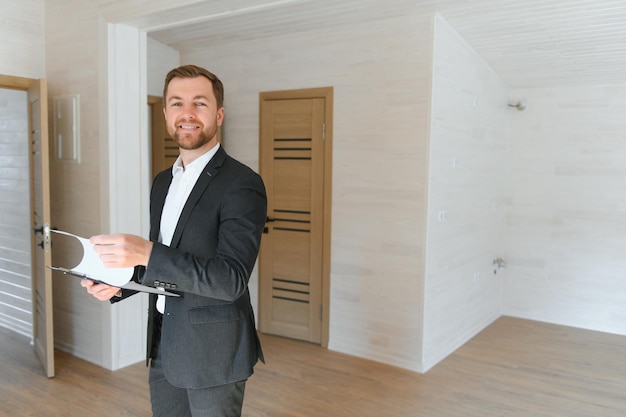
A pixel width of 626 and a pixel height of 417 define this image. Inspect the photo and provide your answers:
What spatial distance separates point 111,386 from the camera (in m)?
3.71

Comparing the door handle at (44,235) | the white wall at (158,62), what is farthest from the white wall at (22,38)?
the door handle at (44,235)

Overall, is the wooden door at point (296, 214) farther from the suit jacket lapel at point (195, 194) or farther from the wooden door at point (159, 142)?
the suit jacket lapel at point (195, 194)

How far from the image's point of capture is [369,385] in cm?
387

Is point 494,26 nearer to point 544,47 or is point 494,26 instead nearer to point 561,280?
point 544,47

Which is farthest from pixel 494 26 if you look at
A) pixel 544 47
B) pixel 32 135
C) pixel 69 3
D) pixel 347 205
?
pixel 32 135

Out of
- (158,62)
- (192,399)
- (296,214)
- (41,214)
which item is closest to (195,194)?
(192,399)

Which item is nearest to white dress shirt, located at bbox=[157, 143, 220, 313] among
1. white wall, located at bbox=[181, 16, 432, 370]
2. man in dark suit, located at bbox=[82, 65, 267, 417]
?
man in dark suit, located at bbox=[82, 65, 267, 417]

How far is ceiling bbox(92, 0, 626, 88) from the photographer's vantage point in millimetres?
3602

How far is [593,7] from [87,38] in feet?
11.5

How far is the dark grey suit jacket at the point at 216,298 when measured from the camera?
59.2 inches

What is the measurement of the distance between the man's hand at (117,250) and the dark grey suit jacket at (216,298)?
185 millimetres

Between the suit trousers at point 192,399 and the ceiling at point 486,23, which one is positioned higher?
the ceiling at point 486,23

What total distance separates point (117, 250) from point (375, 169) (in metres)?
3.16

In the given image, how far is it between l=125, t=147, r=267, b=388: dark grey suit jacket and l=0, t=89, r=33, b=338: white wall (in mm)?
3383
